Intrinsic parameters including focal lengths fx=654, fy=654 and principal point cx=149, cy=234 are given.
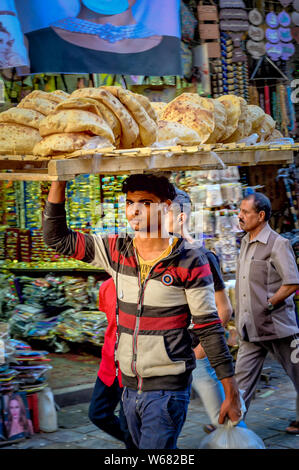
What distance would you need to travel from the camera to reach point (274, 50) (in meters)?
8.68

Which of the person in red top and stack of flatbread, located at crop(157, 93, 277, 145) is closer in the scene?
stack of flatbread, located at crop(157, 93, 277, 145)

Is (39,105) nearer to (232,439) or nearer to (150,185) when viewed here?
(150,185)

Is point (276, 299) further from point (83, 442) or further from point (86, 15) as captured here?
point (86, 15)

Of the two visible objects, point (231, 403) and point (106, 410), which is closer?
point (231, 403)

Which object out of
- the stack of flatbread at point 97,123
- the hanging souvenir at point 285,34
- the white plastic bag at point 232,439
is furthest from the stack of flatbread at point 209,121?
the hanging souvenir at point 285,34

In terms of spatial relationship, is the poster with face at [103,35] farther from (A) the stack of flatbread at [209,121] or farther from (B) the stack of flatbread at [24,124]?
(B) the stack of flatbread at [24,124]

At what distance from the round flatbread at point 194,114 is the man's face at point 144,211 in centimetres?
66

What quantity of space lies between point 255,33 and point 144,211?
6.43 meters

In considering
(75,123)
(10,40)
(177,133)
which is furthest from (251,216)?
(10,40)

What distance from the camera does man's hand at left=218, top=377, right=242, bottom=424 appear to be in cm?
277

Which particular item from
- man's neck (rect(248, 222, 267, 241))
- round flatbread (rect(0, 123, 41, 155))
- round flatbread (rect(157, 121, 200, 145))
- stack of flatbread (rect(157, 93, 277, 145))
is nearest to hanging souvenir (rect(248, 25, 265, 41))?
man's neck (rect(248, 222, 267, 241))

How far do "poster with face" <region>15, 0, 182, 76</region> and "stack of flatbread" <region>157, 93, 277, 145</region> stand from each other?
286 cm

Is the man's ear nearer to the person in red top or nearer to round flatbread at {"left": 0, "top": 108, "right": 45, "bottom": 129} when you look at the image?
the person in red top

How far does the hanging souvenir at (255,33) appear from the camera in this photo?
8.49m
